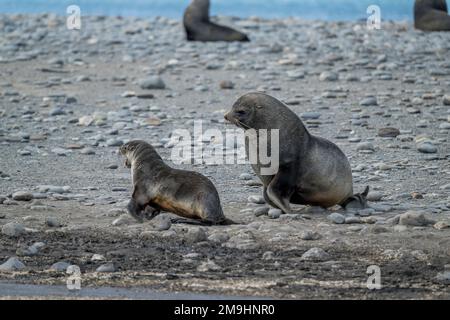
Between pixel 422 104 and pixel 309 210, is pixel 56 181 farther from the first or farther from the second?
pixel 422 104

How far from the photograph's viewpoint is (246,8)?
23578 millimetres

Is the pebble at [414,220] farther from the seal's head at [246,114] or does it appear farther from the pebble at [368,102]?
the pebble at [368,102]

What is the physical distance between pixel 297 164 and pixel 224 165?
1844 millimetres

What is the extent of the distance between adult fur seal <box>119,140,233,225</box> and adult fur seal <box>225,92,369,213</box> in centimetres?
55

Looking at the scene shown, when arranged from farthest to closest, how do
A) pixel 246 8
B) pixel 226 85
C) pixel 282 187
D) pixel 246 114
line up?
pixel 246 8, pixel 226 85, pixel 246 114, pixel 282 187

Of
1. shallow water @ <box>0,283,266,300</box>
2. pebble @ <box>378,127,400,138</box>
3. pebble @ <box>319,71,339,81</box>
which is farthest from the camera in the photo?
pebble @ <box>319,71,339,81</box>

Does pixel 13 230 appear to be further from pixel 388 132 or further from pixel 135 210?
pixel 388 132

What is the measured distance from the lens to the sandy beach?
6414 mm

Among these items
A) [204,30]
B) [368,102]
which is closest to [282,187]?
[368,102]

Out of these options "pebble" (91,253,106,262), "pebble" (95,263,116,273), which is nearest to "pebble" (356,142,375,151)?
"pebble" (91,253,106,262)

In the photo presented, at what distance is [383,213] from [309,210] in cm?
50

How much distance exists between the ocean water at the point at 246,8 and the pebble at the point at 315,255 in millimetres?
15101

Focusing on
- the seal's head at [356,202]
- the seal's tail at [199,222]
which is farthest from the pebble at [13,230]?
the seal's head at [356,202]

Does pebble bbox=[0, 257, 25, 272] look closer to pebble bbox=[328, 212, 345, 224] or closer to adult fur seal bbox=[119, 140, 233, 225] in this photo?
adult fur seal bbox=[119, 140, 233, 225]
